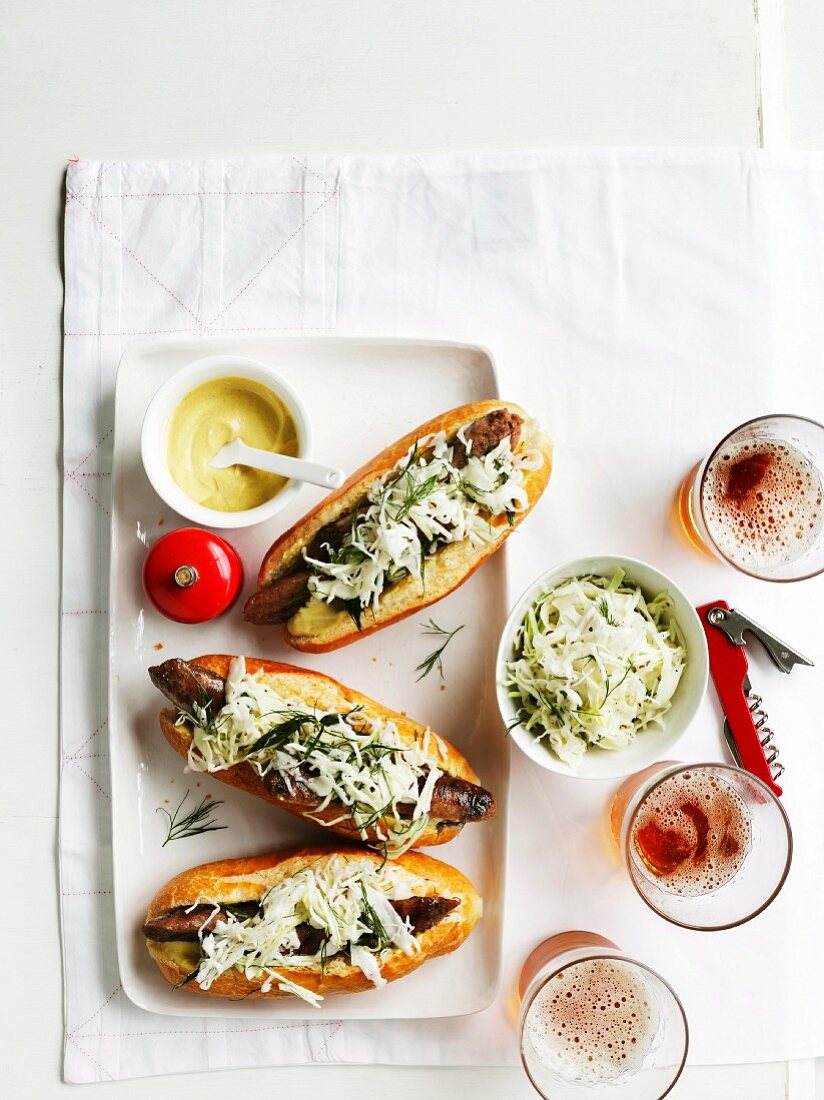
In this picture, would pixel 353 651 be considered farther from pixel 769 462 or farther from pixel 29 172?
pixel 29 172

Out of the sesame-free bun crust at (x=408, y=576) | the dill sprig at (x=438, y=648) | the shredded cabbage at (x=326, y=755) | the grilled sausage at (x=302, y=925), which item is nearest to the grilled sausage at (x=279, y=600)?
the sesame-free bun crust at (x=408, y=576)

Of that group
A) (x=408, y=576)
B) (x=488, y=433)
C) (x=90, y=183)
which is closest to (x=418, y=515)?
(x=408, y=576)

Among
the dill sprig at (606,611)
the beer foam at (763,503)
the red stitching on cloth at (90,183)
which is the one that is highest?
the red stitching on cloth at (90,183)

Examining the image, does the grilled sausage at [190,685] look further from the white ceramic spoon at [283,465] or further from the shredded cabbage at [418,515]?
the white ceramic spoon at [283,465]

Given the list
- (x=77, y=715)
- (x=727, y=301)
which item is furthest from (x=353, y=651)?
(x=727, y=301)

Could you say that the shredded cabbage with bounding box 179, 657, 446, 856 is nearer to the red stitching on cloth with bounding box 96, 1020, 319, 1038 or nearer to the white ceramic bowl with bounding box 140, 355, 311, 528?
the white ceramic bowl with bounding box 140, 355, 311, 528

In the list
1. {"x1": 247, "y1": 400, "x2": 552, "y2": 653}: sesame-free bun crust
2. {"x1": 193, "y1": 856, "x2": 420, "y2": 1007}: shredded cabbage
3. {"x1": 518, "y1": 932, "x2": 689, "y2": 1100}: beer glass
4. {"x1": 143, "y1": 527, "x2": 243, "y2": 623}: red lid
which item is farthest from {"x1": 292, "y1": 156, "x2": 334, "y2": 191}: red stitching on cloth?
{"x1": 518, "y1": 932, "x2": 689, "y2": 1100}: beer glass
